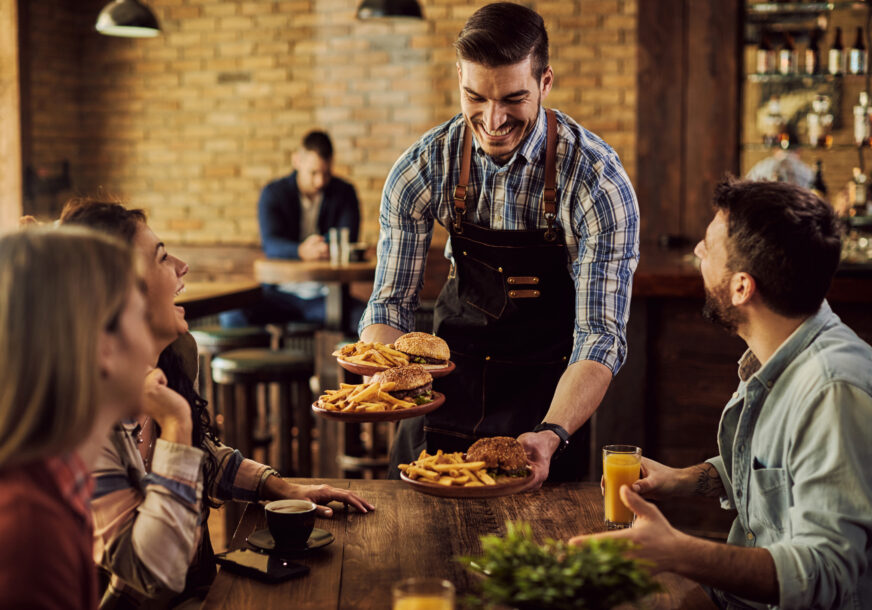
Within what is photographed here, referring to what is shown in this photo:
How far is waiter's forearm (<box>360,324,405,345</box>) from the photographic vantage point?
2.43 meters

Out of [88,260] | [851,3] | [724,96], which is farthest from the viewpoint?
[724,96]

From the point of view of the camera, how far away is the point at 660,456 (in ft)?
12.7

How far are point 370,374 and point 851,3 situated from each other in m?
4.42

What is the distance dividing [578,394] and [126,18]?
4.43 metres

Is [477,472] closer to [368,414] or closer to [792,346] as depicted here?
[368,414]

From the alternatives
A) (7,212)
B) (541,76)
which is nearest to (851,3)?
(541,76)

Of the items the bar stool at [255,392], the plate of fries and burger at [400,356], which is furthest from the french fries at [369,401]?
the bar stool at [255,392]

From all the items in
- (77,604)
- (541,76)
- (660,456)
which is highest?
(541,76)

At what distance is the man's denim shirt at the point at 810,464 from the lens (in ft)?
4.74

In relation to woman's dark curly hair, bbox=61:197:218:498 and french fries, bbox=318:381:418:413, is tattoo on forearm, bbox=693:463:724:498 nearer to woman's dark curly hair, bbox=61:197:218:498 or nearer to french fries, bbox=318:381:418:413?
french fries, bbox=318:381:418:413

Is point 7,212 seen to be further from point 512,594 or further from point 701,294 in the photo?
point 512,594

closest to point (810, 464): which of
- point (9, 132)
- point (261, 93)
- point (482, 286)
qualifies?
point (482, 286)

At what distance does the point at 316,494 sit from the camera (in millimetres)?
1943

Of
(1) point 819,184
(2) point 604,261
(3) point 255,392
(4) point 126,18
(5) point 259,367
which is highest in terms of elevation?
(4) point 126,18
